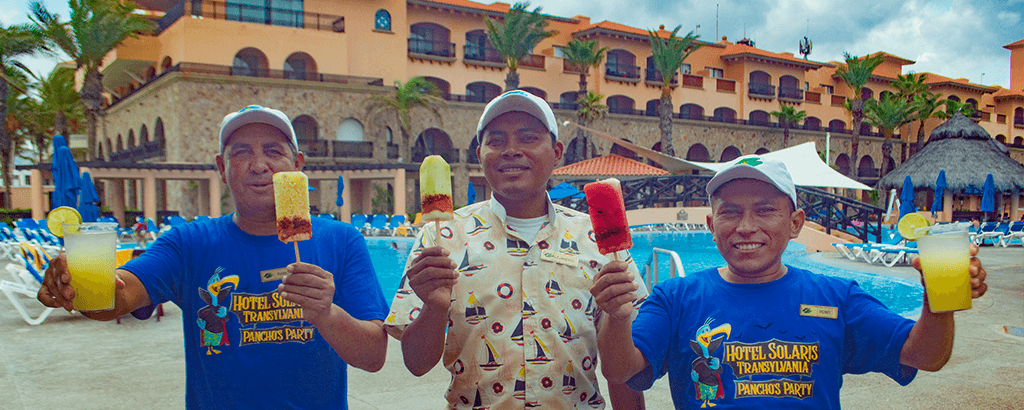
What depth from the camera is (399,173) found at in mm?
27078

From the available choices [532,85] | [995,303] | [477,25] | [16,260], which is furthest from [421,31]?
[995,303]

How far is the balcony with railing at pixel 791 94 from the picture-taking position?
48.5m

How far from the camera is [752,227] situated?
7.30 ft

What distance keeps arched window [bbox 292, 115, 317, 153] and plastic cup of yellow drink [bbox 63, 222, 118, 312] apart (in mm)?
30876

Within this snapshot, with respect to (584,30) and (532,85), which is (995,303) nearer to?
(532,85)

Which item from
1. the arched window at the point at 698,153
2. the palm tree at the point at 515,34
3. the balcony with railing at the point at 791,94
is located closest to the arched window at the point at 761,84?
the balcony with railing at the point at 791,94

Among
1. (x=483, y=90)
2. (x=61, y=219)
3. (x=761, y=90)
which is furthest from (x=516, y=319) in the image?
(x=761, y=90)

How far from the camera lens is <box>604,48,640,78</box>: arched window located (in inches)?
1677

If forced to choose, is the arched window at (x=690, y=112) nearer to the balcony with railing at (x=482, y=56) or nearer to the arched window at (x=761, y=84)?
the arched window at (x=761, y=84)

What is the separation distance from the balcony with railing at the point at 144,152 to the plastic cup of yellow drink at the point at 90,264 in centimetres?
3250

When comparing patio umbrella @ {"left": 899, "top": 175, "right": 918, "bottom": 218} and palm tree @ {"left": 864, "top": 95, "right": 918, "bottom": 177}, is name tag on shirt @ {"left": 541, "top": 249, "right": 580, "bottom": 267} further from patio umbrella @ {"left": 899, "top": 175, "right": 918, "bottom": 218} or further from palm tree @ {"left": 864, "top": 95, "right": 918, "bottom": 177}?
palm tree @ {"left": 864, "top": 95, "right": 918, "bottom": 177}

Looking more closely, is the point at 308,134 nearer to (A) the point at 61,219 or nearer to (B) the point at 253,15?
(B) the point at 253,15

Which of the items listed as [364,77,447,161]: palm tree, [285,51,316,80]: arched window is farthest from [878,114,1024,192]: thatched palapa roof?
[285,51,316,80]: arched window

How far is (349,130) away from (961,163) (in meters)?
32.0
